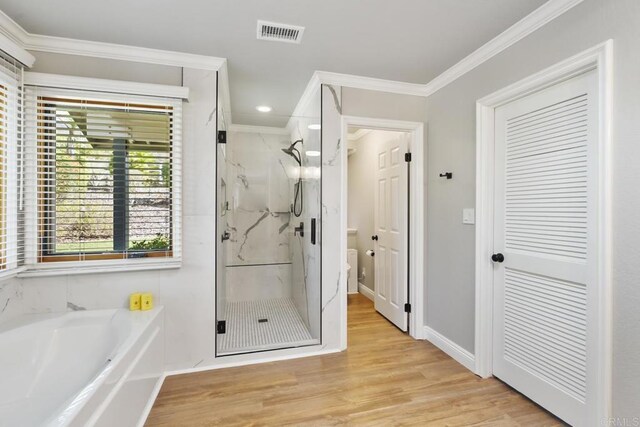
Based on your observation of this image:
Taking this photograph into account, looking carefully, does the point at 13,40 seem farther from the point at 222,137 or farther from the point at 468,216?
the point at 468,216

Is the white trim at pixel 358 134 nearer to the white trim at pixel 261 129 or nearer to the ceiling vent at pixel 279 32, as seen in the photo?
the white trim at pixel 261 129

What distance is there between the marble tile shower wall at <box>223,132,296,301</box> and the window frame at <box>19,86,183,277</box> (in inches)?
25.2

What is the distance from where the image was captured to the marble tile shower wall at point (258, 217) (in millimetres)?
2988

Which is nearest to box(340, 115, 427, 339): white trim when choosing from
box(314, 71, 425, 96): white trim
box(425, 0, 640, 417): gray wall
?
box(425, 0, 640, 417): gray wall

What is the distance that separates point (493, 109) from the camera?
2168 mm

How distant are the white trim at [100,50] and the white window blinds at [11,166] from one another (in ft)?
0.55

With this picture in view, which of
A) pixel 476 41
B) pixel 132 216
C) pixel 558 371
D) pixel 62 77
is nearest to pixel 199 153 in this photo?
pixel 132 216

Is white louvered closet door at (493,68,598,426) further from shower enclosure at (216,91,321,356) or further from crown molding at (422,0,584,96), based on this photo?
shower enclosure at (216,91,321,356)

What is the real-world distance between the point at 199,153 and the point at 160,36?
0.80 meters

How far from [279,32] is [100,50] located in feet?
4.26

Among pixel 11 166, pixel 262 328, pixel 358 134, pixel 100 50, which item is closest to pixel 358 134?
pixel 358 134

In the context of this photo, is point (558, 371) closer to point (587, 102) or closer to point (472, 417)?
point (472, 417)

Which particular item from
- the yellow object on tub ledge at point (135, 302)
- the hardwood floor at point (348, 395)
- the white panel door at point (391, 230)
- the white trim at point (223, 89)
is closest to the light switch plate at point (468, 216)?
the white panel door at point (391, 230)

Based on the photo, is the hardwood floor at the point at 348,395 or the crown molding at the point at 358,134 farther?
the crown molding at the point at 358,134
